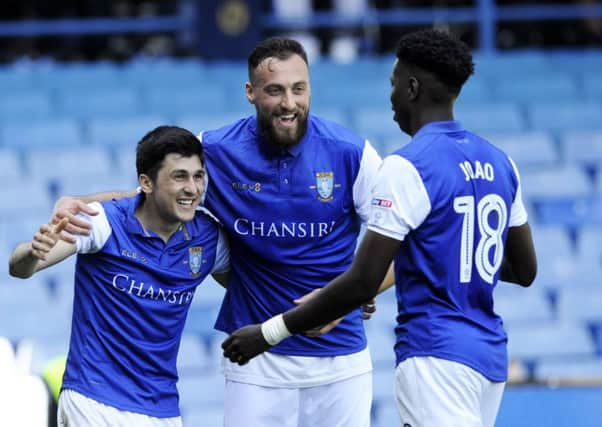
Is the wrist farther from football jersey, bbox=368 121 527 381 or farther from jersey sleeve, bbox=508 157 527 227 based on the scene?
jersey sleeve, bbox=508 157 527 227

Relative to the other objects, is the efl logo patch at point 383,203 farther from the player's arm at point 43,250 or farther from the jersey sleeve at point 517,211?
the player's arm at point 43,250

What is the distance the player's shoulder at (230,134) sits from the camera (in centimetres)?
434

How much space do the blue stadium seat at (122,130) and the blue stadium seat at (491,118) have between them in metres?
2.18

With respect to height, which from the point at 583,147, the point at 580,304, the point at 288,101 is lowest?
the point at 580,304

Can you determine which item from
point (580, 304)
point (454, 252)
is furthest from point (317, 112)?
point (454, 252)

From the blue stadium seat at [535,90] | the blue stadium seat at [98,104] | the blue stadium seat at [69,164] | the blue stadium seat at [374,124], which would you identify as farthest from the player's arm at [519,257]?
the blue stadium seat at [535,90]

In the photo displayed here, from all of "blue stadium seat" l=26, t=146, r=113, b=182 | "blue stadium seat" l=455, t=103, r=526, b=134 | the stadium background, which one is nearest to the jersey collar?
the stadium background

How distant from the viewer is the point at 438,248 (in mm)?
3582

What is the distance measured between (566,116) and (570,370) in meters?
2.85

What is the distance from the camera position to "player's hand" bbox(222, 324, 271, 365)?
3.86 metres

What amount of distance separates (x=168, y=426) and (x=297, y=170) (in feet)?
3.14

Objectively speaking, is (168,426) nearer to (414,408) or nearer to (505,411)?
(414,408)

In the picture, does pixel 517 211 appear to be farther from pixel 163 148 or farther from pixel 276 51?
pixel 163 148

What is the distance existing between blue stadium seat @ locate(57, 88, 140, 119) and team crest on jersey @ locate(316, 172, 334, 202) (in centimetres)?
529
